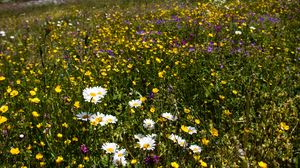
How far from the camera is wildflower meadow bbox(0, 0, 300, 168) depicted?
2.41 meters

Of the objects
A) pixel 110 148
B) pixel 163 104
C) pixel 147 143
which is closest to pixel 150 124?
pixel 147 143

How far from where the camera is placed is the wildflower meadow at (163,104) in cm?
241

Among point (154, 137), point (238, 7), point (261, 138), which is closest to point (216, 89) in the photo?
point (261, 138)

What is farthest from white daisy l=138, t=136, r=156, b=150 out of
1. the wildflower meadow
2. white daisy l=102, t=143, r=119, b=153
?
white daisy l=102, t=143, r=119, b=153

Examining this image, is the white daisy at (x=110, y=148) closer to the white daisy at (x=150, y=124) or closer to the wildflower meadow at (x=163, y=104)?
the wildflower meadow at (x=163, y=104)

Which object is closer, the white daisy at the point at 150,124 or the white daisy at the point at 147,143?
the white daisy at the point at 147,143

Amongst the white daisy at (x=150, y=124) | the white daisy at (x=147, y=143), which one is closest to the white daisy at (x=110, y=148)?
the white daisy at (x=147, y=143)

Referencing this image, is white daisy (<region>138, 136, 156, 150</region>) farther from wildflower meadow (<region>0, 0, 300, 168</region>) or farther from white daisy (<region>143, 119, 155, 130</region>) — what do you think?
white daisy (<region>143, 119, 155, 130</region>)

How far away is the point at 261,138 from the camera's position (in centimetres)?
255

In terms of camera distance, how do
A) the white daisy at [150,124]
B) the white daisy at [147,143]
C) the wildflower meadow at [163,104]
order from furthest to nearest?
the white daisy at [150,124] < the wildflower meadow at [163,104] < the white daisy at [147,143]

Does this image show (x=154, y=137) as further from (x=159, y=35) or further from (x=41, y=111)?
(x=159, y=35)

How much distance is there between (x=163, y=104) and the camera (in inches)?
129

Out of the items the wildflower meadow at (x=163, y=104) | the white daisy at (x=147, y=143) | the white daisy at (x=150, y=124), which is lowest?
the wildflower meadow at (x=163, y=104)

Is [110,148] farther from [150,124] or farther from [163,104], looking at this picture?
[163,104]
